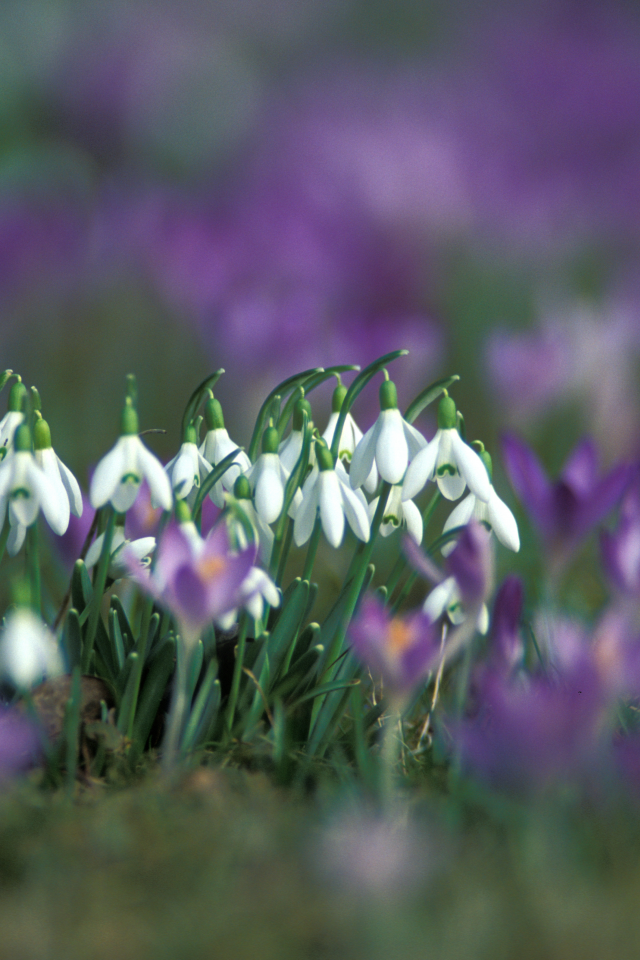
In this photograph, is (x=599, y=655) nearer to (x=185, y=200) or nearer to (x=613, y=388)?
(x=613, y=388)

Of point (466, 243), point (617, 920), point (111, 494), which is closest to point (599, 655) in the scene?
point (617, 920)

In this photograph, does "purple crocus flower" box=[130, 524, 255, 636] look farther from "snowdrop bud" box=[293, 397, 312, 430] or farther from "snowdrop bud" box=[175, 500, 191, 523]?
"snowdrop bud" box=[293, 397, 312, 430]

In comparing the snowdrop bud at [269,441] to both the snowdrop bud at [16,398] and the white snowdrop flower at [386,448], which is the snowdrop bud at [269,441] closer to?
the white snowdrop flower at [386,448]

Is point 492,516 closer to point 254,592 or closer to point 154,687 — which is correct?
point 254,592

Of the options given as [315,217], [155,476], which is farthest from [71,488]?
[315,217]

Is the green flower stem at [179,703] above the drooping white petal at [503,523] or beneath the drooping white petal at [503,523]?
beneath

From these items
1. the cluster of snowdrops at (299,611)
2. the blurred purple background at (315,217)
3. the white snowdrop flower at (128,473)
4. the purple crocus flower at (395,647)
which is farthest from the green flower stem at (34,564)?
the blurred purple background at (315,217)

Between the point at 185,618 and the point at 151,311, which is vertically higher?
the point at 151,311
